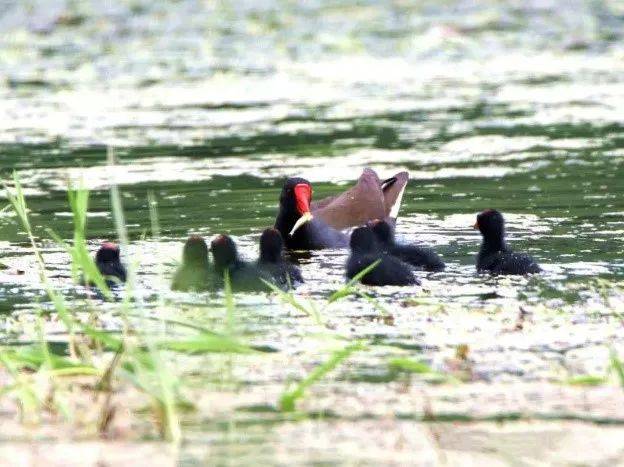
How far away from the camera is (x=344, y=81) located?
2203 centimetres

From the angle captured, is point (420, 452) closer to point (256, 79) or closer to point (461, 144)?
point (461, 144)

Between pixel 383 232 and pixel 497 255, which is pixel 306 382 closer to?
pixel 497 255

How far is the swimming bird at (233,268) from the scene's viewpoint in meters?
8.98

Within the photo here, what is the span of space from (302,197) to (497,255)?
2230 millimetres

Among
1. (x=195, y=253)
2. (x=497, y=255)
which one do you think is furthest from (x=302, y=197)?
(x=497, y=255)

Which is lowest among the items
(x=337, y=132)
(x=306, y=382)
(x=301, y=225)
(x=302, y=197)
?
(x=306, y=382)

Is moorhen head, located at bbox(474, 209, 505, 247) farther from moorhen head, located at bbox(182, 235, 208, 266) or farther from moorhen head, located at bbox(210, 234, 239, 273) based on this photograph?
moorhen head, located at bbox(182, 235, 208, 266)

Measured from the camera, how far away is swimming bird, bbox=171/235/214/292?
8953mm

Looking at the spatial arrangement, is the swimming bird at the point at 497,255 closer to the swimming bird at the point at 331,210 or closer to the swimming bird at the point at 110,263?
the swimming bird at the point at 331,210

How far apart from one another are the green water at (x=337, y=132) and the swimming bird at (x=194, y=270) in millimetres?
172

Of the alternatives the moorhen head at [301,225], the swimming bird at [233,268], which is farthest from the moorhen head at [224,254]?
the moorhen head at [301,225]

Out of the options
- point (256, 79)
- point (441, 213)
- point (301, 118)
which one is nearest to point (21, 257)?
point (441, 213)

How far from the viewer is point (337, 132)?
1744cm

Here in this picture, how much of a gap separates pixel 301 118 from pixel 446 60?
21.1ft
